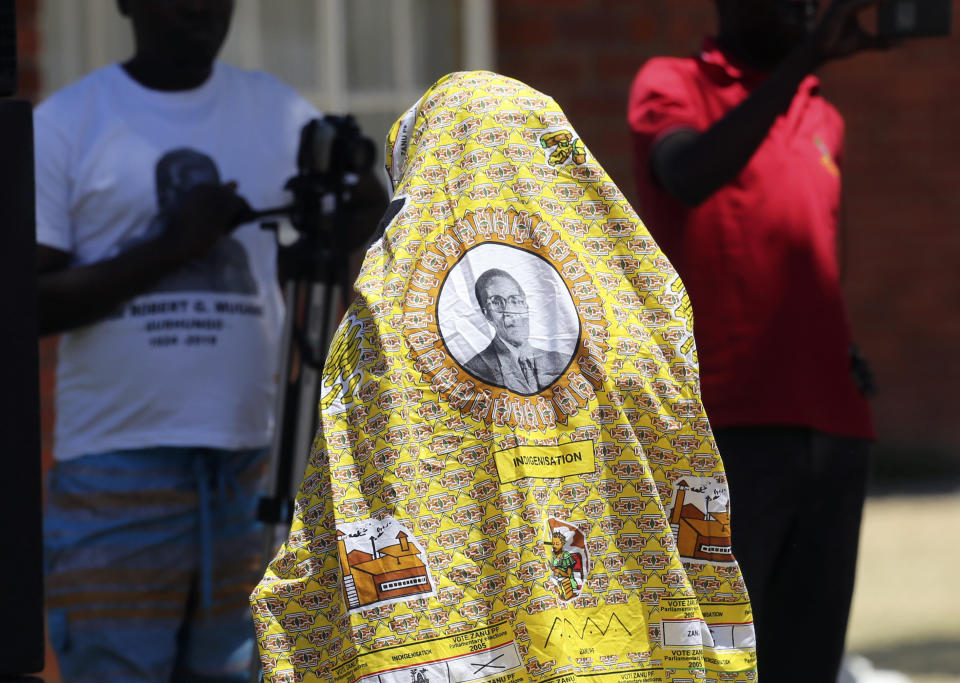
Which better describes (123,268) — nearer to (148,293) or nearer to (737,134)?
(148,293)

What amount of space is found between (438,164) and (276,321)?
111 centimetres

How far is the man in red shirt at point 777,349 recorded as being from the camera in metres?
2.56

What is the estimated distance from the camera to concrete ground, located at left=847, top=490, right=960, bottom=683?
15.1ft

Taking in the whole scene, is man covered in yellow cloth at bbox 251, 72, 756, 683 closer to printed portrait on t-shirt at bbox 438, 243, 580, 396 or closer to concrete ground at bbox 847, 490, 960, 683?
printed portrait on t-shirt at bbox 438, 243, 580, 396

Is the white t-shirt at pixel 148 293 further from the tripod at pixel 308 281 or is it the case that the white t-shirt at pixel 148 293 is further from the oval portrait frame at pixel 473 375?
the oval portrait frame at pixel 473 375

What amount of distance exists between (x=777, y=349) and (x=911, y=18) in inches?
30.6

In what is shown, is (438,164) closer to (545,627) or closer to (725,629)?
(545,627)

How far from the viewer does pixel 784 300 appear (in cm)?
261

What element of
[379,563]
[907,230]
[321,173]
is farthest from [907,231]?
[379,563]

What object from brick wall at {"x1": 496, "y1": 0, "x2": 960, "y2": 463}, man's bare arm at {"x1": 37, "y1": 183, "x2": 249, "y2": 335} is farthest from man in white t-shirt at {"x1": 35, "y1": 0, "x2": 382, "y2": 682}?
brick wall at {"x1": 496, "y1": 0, "x2": 960, "y2": 463}

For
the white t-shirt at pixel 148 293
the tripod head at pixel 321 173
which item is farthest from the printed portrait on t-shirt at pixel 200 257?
the tripod head at pixel 321 173

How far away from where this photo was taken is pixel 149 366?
270 cm

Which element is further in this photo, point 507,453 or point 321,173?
point 321,173

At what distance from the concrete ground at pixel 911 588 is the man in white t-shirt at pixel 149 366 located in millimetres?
2633
